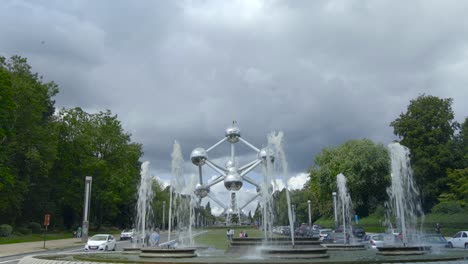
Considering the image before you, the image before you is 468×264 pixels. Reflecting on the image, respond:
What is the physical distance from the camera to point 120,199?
64375 mm

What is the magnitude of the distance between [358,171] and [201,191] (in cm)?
3919

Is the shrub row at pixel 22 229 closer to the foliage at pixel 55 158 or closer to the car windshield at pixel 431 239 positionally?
the foliage at pixel 55 158

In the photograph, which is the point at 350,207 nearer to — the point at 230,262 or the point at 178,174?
the point at 178,174

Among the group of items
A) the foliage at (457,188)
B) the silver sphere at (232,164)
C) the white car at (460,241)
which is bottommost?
the white car at (460,241)

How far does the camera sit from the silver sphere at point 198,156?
85.5 m

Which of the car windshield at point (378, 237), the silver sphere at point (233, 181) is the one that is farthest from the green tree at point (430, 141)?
the silver sphere at point (233, 181)

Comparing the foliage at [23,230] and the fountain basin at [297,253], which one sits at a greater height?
the foliage at [23,230]

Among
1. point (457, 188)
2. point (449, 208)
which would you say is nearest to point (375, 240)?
point (449, 208)

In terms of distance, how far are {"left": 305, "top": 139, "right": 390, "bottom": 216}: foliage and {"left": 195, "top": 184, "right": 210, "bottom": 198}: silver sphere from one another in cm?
2712

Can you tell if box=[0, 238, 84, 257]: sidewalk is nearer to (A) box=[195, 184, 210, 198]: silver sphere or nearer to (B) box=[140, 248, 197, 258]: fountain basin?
(B) box=[140, 248, 197, 258]: fountain basin

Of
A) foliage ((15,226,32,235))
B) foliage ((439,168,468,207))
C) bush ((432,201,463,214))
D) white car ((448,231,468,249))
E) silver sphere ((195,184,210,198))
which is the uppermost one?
silver sphere ((195,184,210,198))

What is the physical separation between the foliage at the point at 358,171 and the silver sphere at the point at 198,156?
881 inches

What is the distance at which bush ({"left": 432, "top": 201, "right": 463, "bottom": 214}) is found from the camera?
4763cm

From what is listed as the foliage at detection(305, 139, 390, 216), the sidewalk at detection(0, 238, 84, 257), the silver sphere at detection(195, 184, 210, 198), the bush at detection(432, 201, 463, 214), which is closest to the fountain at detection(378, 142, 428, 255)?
the bush at detection(432, 201, 463, 214)
